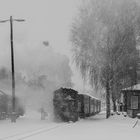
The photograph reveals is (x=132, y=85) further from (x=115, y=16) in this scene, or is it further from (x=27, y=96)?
(x=27, y=96)

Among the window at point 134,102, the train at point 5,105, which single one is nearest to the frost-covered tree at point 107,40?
the window at point 134,102

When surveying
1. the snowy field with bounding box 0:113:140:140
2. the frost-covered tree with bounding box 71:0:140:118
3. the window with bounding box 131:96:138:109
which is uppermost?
the frost-covered tree with bounding box 71:0:140:118

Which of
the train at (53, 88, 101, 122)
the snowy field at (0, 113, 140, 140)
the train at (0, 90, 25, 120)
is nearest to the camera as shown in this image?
the snowy field at (0, 113, 140, 140)

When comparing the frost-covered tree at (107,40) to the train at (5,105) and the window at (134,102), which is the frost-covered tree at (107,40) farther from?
the train at (5,105)

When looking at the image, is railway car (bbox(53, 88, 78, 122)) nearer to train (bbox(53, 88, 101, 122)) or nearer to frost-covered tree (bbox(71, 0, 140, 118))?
train (bbox(53, 88, 101, 122))

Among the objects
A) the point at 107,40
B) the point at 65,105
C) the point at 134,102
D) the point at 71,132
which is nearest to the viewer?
the point at 71,132

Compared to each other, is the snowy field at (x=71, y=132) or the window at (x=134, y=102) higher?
the window at (x=134, y=102)

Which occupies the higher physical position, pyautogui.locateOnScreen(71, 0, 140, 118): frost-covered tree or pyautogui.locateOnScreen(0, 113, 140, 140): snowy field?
pyautogui.locateOnScreen(71, 0, 140, 118): frost-covered tree

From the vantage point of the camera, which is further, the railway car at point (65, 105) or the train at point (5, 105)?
the train at point (5, 105)

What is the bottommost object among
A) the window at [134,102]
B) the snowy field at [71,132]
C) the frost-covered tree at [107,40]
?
the snowy field at [71,132]

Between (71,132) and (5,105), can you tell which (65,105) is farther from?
(71,132)

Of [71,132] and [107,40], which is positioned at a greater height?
[107,40]

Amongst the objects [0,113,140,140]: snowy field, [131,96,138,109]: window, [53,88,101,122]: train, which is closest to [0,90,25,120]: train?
[53,88,101,122]: train

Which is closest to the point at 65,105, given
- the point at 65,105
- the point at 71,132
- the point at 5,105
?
the point at 65,105
